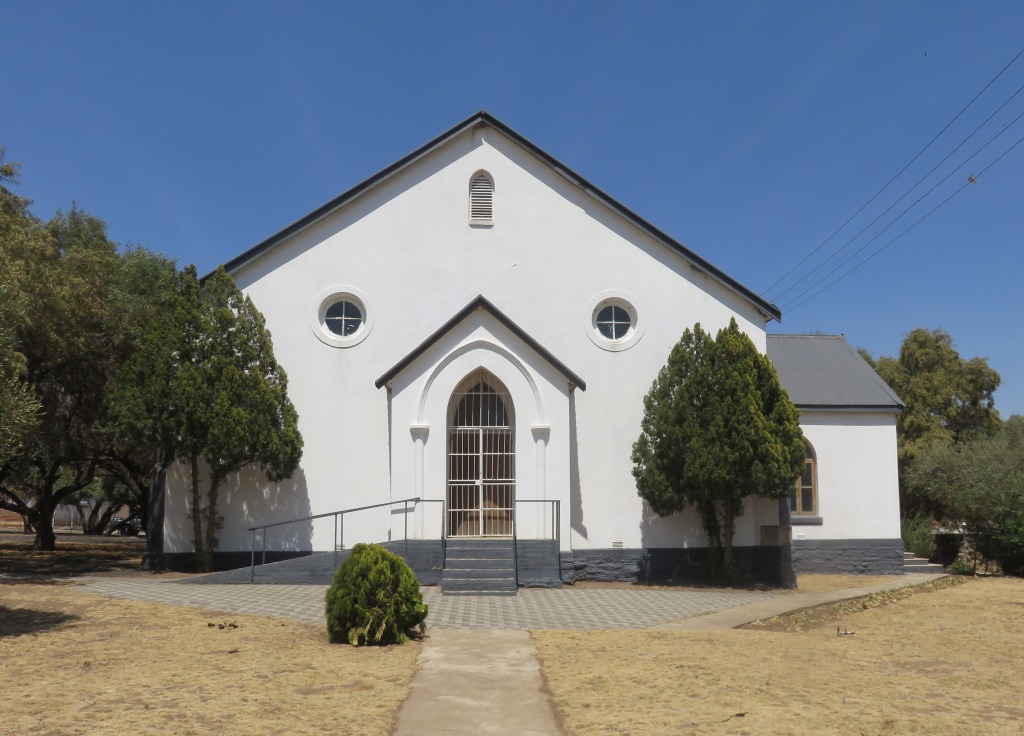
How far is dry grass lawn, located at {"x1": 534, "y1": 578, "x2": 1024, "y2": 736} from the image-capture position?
736cm

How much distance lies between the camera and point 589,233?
63.5ft

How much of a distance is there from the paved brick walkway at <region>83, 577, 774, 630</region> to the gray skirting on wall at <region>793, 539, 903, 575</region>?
16.3ft

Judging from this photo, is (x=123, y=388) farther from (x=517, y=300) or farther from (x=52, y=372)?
(x=517, y=300)

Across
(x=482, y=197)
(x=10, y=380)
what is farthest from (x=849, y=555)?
(x=10, y=380)

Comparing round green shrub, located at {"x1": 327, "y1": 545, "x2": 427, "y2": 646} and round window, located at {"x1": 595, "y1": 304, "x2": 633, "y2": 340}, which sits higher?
round window, located at {"x1": 595, "y1": 304, "x2": 633, "y2": 340}

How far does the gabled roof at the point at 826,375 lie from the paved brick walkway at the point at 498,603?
7.14 meters

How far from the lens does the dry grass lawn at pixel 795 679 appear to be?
7359 millimetres

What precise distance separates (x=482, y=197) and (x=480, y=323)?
3.23 m

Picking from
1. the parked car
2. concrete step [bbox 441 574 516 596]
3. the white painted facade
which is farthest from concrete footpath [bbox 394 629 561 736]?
the parked car

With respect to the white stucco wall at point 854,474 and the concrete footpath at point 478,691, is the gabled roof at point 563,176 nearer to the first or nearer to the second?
the white stucco wall at point 854,474

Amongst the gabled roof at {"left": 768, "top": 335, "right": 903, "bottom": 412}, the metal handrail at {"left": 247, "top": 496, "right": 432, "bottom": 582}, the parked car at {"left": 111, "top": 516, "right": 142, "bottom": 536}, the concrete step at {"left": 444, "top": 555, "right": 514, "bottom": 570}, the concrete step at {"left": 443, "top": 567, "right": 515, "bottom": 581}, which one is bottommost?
the parked car at {"left": 111, "top": 516, "right": 142, "bottom": 536}

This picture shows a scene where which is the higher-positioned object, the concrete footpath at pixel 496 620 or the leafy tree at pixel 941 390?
the leafy tree at pixel 941 390

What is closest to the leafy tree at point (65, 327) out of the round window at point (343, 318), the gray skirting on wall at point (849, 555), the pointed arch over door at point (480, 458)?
the round window at point (343, 318)

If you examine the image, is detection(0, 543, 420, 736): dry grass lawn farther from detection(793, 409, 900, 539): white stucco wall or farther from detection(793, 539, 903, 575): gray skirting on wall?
detection(793, 409, 900, 539): white stucco wall
